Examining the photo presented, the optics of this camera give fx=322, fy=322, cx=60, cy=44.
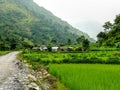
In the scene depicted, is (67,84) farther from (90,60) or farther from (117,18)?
(117,18)

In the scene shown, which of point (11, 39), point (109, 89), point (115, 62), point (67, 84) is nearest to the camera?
point (109, 89)

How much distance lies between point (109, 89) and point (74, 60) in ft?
77.7

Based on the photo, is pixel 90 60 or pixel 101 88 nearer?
pixel 101 88

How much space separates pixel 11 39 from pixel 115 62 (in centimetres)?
7957

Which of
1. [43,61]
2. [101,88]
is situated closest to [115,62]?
[43,61]

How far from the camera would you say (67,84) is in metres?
13.9

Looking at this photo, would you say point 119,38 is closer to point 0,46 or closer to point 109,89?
point 0,46

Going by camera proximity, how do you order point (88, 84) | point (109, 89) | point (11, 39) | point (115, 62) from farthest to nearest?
1. point (11, 39)
2. point (115, 62)
3. point (88, 84)
4. point (109, 89)

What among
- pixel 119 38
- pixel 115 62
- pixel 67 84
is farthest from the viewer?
pixel 119 38

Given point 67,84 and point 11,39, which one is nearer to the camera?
point 67,84

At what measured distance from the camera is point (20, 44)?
370 ft

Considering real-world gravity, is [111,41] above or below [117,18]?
below

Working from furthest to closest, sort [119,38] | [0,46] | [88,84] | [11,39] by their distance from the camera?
1. [11,39]
2. [0,46]
3. [119,38]
4. [88,84]

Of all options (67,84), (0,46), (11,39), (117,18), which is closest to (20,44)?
(11,39)
